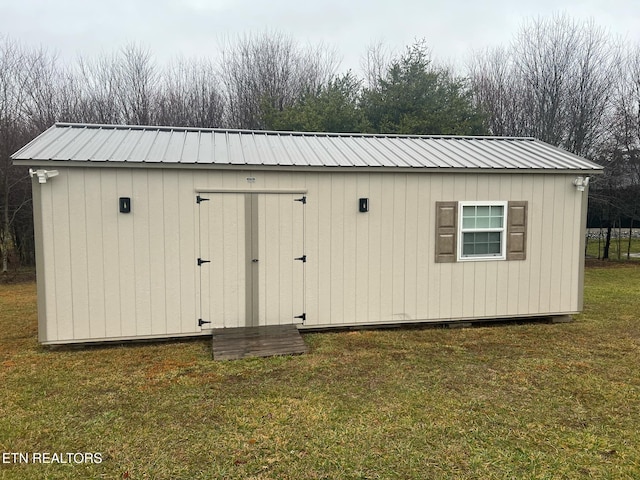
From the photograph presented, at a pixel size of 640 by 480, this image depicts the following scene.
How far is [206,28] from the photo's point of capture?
18.9 metres

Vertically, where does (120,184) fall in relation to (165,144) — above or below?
below

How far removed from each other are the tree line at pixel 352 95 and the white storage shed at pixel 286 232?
7292mm

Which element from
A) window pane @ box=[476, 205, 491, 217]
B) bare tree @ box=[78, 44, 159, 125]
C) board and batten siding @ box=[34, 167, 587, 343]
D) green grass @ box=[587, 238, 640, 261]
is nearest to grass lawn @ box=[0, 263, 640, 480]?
board and batten siding @ box=[34, 167, 587, 343]

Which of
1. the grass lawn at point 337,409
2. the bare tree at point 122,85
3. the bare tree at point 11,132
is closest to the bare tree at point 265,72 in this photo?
the bare tree at point 122,85

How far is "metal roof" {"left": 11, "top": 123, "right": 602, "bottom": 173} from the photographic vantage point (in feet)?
16.7

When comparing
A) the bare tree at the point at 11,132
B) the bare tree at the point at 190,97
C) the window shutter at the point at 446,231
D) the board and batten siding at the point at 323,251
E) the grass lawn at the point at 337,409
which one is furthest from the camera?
the bare tree at the point at 190,97

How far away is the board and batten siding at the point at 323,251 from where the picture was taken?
4.92 metres

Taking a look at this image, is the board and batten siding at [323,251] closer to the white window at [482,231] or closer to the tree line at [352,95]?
the white window at [482,231]

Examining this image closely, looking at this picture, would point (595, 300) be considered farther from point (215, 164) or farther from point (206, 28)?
point (206, 28)

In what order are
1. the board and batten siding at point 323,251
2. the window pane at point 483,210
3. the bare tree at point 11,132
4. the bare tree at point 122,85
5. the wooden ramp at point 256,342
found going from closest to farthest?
the wooden ramp at point 256,342
the board and batten siding at point 323,251
the window pane at point 483,210
the bare tree at point 11,132
the bare tree at point 122,85

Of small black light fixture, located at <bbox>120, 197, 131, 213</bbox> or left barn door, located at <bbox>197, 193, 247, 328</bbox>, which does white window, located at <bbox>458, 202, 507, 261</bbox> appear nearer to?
left barn door, located at <bbox>197, 193, 247, 328</bbox>

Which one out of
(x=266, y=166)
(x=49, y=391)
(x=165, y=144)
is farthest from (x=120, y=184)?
(x=49, y=391)

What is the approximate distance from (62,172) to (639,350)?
6.94 metres

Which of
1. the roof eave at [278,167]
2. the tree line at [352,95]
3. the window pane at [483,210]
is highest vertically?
the tree line at [352,95]
